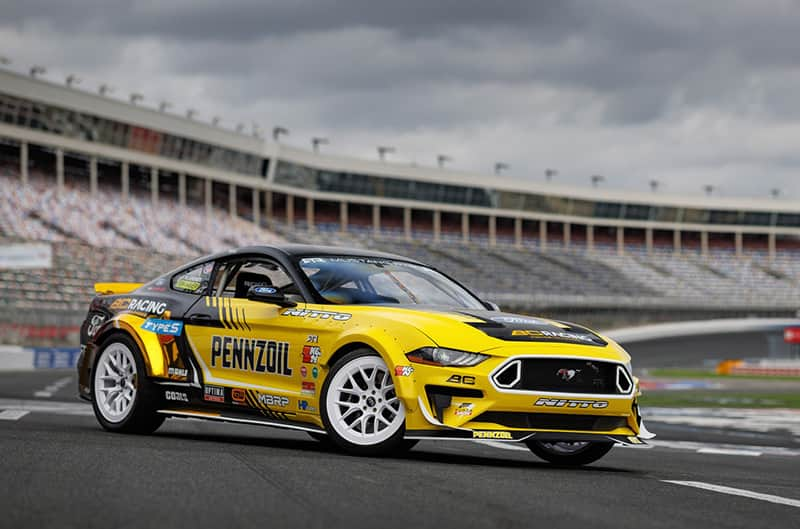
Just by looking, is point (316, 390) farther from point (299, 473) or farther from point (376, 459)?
point (299, 473)

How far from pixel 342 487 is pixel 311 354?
2286 millimetres

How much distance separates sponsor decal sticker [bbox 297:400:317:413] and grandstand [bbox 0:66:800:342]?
3053 cm

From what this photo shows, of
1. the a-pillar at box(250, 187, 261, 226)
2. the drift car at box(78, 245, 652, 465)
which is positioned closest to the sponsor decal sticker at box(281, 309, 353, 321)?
the drift car at box(78, 245, 652, 465)

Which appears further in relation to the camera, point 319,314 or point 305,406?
point 319,314

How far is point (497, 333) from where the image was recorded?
7.43 metres

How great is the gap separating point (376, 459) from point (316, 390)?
30.4 inches

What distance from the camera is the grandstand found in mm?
46938

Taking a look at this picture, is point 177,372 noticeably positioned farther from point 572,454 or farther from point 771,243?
point 771,243

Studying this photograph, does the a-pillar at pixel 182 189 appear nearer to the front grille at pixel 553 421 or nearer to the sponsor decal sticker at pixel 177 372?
the sponsor decal sticker at pixel 177 372

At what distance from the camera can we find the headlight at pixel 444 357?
727 centimetres

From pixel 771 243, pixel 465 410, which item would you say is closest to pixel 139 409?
pixel 465 410

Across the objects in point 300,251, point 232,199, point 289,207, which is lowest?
point 300,251

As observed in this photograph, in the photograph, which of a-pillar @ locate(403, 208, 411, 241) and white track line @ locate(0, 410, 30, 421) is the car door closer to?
white track line @ locate(0, 410, 30, 421)

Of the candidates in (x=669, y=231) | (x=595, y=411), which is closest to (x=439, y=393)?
(x=595, y=411)
